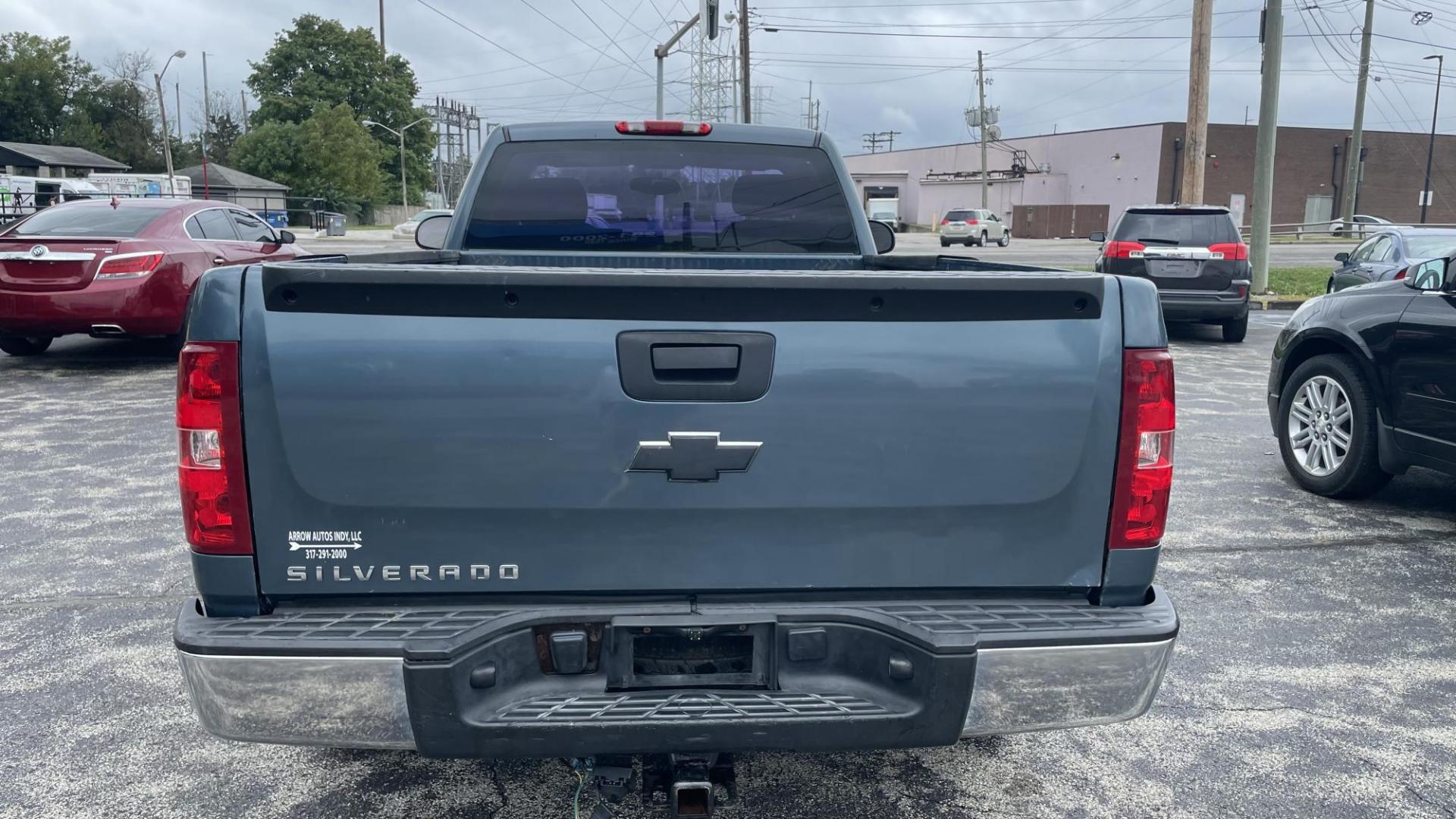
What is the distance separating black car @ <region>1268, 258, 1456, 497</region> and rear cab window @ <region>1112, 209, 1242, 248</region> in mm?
7189

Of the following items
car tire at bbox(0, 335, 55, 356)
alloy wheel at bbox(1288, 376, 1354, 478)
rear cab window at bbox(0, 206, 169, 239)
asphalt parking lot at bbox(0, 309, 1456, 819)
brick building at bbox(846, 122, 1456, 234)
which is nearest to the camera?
asphalt parking lot at bbox(0, 309, 1456, 819)

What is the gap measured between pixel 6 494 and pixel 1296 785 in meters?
6.74

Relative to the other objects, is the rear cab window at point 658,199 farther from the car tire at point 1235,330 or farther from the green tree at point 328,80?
the green tree at point 328,80

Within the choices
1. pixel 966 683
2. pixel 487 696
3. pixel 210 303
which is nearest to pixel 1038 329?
pixel 966 683

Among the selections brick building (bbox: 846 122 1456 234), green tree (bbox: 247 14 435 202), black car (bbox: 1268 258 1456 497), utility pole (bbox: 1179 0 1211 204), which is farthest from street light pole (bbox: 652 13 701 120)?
green tree (bbox: 247 14 435 202)

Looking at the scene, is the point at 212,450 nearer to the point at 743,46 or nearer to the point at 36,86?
the point at 743,46

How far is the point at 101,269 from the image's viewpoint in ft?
33.2

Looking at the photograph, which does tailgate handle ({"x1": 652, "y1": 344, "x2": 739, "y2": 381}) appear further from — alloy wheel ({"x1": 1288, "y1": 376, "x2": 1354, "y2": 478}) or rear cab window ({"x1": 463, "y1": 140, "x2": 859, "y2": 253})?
alloy wheel ({"x1": 1288, "y1": 376, "x2": 1354, "y2": 478})

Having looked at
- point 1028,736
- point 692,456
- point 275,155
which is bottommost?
point 1028,736

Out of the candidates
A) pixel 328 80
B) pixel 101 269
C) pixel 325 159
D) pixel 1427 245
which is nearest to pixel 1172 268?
pixel 1427 245

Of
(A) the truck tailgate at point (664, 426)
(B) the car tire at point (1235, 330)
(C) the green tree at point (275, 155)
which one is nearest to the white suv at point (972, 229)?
(B) the car tire at point (1235, 330)

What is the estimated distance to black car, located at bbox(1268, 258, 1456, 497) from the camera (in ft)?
18.3

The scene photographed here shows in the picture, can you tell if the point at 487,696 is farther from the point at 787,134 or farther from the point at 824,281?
the point at 787,134

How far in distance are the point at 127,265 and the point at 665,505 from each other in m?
9.60
